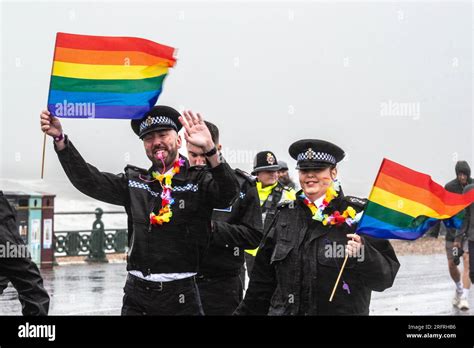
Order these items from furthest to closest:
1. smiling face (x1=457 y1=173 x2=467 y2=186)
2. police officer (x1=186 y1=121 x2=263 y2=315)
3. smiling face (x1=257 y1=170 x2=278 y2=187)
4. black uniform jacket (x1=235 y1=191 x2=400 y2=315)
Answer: smiling face (x1=457 y1=173 x2=467 y2=186) → smiling face (x1=257 y1=170 x2=278 y2=187) → police officer (x1=186 y1=121 x2=263 y2=315) → black uniform jacket (x1=235 y1=191 x2=400 y2=315)

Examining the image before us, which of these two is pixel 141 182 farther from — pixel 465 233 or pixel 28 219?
pixel 28 219

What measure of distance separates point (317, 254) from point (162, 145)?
1.38m

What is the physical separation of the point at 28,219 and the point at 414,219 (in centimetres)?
1226

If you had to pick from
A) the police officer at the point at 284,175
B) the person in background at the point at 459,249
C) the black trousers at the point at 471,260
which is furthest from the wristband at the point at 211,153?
the police officer at the point at 284,175

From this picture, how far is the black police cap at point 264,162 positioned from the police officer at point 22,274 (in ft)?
17.4

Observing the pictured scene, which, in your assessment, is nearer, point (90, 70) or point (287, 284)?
point (287, 284)

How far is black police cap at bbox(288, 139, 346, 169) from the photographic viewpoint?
6.29 meters

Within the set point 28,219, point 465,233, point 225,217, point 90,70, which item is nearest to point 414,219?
point 225,217

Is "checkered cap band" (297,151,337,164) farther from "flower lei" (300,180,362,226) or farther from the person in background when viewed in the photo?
the person in background

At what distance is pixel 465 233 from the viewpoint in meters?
12.8

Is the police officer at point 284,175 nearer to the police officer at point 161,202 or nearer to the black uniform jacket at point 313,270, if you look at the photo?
the police officer at point 161,202

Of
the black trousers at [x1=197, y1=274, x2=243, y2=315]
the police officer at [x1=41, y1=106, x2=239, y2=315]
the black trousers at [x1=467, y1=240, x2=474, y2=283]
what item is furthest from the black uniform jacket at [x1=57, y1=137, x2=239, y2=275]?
the black trousers at [x1=467, y1=240, x2=474, y2=283]

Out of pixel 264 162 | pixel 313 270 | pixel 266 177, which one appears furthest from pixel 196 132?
pixel 266 177

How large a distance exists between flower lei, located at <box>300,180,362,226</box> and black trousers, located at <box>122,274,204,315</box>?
1.00 metres
